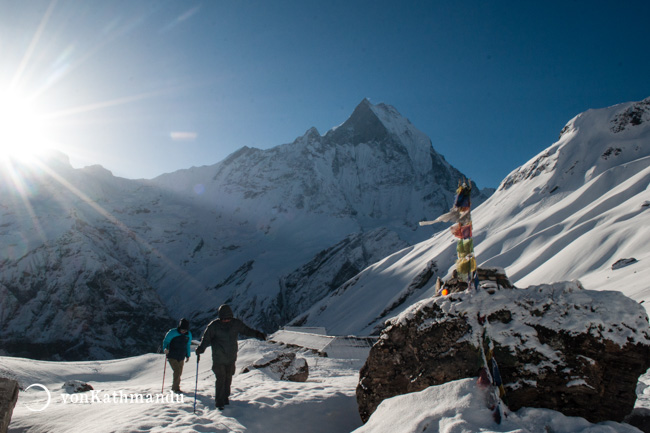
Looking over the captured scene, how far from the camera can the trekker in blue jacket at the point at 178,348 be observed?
395 inches

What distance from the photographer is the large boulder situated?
17.8ft

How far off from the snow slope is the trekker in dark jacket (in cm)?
2203

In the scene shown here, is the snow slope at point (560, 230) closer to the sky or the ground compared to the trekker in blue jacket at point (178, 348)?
closer to the sky

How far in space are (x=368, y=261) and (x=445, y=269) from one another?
5196cm

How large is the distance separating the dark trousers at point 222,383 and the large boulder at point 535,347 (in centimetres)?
293

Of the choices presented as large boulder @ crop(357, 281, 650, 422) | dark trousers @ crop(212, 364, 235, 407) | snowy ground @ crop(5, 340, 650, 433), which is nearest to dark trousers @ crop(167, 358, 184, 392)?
snowy ground @ crop(5, 340, 650, 433)

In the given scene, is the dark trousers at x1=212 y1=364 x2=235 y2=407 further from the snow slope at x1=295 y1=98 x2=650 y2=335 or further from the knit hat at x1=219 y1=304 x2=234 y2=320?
the snow slope at x1=295 y1=98 x2=650 y2=335

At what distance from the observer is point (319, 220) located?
Answer: 15638 centimetres

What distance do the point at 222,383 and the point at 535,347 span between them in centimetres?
595

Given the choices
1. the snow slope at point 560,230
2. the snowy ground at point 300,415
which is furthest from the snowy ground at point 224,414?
the snow slope at point 560,230

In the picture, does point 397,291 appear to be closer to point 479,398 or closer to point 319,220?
point 479,398

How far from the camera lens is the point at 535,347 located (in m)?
5.84

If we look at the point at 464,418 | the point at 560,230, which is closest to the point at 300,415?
the point at 464,418

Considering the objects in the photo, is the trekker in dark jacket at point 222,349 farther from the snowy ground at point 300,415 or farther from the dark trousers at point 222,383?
the snowy ground at point 300,415
